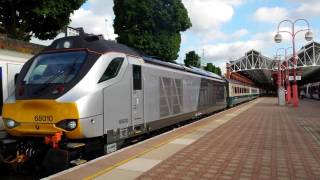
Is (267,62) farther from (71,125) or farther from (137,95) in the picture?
(71,125)

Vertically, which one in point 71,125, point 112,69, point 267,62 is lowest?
point 71,125

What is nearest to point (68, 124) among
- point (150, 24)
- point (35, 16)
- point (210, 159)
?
point (210, 159)

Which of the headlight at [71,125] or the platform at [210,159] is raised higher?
the headlight at [71,125]

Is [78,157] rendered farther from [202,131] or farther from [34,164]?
[202,131]

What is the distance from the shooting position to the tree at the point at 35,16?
2289cm

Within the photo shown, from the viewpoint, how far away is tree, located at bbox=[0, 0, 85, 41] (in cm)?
2289

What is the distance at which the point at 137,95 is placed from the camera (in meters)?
12.1

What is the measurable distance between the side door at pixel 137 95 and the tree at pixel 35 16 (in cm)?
1271

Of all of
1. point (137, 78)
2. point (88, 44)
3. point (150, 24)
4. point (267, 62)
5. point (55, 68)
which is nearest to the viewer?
point (55, 68)

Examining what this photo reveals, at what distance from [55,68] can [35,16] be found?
560 inches

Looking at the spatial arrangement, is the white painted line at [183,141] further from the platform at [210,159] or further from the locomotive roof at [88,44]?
the locomotive roof at [88,44]

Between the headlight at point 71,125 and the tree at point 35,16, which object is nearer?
the headlight at point 71,125

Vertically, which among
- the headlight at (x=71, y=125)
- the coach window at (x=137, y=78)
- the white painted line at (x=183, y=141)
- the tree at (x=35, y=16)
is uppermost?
the tree at (x=35, y=16)

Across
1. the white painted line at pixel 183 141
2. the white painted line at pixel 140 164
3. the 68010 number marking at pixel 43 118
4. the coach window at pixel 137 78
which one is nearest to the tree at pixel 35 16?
the coach window at pixel 137 78
